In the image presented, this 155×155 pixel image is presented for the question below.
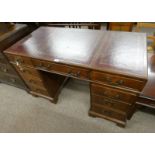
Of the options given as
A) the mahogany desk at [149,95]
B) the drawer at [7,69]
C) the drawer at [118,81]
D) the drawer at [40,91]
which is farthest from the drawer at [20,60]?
the mahogany desk at [149,95]

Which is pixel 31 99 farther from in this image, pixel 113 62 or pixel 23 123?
pixel 113 62

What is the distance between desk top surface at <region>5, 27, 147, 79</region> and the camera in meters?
0.85

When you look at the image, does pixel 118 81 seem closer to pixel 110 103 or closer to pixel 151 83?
pixel 110 103

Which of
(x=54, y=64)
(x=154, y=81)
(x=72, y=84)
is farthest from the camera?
(x=72, y=84)

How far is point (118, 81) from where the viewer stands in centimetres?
86

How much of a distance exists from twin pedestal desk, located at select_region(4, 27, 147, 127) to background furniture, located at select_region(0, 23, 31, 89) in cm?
16

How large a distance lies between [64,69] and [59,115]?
0.78 metres

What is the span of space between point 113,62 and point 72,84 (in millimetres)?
1105

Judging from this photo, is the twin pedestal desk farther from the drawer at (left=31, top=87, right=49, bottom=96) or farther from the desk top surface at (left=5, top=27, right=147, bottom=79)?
the drawer at (left=31, top=87, right=49, bottom=96)

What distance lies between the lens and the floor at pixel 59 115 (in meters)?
1.39

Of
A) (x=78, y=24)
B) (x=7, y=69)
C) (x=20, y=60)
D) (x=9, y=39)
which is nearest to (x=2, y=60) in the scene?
(x=7, y=69)

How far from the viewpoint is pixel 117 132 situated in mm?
1330

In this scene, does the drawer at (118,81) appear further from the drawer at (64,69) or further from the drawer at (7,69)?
the drawer at (7,69)
